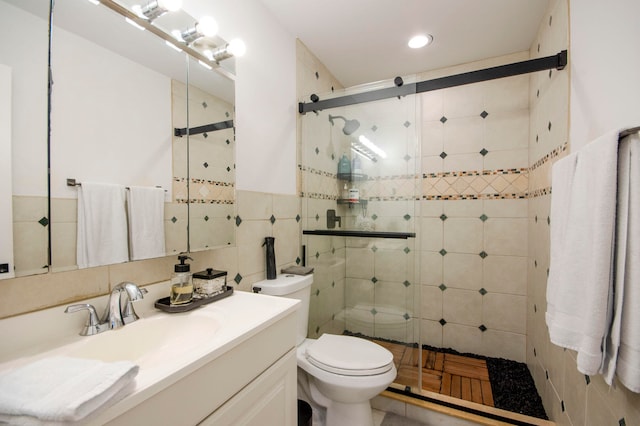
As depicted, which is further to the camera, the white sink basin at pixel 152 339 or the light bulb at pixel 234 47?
the light bulb at pixel 234 47

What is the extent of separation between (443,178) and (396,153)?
843 mm

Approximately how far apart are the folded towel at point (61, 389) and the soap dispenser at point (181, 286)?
0.44 m

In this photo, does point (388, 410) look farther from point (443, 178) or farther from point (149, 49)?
point (149, 49)

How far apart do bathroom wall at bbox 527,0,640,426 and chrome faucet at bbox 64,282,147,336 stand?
4.86ft

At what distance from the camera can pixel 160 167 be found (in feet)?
3.46

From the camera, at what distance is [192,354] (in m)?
0.68

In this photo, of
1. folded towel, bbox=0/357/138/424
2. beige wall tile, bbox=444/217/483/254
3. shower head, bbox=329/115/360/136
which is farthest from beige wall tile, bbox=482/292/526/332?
folded towel, bbox=0/357/138/424

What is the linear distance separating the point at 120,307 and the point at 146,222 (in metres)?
0.29

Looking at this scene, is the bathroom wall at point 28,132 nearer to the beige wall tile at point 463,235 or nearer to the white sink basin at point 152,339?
the white sink basin at point 152,339

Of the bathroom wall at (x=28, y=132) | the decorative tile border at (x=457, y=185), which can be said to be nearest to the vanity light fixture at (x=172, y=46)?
the bathroom wall at (x=28, y=132)

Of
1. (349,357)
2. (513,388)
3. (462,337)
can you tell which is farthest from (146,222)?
(462,337)

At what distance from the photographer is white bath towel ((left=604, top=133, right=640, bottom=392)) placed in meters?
0.71

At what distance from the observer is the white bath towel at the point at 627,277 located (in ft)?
2.34

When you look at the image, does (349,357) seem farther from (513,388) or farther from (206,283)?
(513,388)
